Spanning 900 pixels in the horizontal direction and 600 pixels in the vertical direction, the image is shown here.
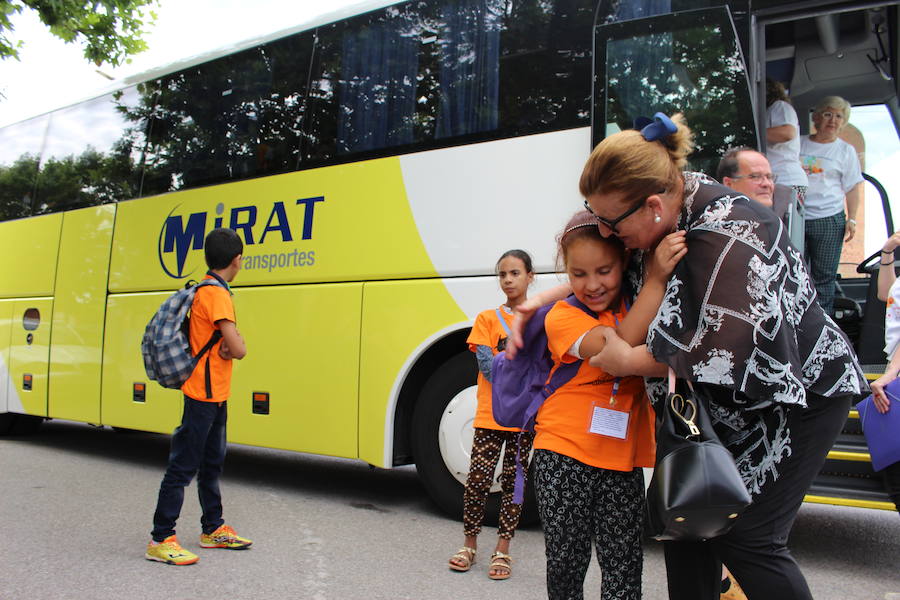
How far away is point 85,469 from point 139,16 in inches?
196

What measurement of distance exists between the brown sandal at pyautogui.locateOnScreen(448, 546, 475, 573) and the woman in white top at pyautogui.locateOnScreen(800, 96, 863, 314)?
3229mm

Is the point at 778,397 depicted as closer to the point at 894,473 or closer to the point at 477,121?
the point at 894,473

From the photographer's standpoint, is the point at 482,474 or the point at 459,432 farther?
the point at 459,432

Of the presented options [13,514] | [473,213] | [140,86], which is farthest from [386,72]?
[13,514]

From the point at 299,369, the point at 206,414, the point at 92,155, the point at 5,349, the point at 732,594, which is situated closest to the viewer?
the point at 732,594

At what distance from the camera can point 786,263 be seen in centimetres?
189

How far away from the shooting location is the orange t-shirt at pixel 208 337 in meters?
4.25

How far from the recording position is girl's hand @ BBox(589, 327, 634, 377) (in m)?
2.02

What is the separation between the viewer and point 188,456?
13.9ft

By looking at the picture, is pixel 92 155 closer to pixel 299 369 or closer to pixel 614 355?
pixel 299 369

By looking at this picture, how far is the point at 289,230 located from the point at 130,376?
2351 millimetres

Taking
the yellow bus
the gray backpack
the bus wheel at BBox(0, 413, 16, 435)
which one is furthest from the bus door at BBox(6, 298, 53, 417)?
the gray backpack

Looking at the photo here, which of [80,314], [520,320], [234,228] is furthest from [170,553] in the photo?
[80,314]

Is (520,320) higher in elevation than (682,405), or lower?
higher
